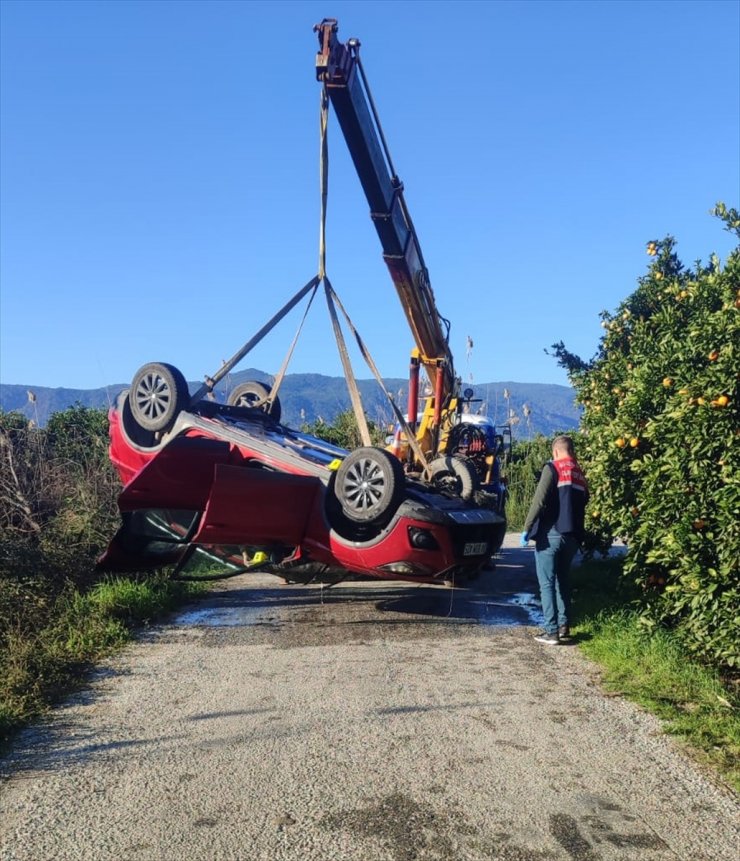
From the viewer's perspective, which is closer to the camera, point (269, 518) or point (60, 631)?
point (60, 631)

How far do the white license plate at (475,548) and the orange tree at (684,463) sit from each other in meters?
1.13

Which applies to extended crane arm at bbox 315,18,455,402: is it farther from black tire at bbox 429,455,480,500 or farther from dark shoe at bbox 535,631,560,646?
dark shoe at bbox 535,631,560,646

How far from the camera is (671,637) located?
20.9 feet

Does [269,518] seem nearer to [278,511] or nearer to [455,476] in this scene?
[278,511]

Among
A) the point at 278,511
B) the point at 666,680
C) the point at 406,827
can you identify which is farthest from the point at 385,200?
the point at 406,827

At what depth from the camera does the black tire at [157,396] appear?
28.4 ft

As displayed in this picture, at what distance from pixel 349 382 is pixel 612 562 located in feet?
15.0

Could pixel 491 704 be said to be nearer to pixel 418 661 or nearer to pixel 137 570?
pixel 418 661

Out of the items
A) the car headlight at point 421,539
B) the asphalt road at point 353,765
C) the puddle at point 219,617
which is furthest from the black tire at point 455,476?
the asphalt road at point 353,765

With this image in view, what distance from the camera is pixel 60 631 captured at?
6.73 metres

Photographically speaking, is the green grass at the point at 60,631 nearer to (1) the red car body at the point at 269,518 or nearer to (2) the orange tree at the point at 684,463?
(1) the red car body at the point at 269,518

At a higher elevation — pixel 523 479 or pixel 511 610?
pixel 523 479

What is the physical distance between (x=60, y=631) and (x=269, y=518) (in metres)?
2.10

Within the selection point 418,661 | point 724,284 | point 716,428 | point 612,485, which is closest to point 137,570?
point 418,661
